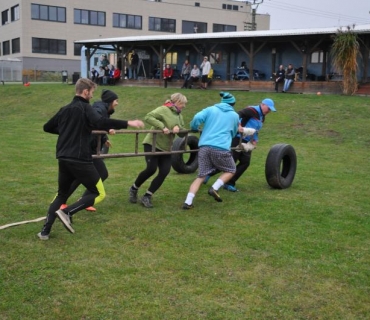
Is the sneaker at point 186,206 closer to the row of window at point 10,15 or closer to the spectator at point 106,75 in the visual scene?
the spectator at point 106,75

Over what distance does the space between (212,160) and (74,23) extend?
53671 millimetres

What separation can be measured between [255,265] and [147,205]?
8.21 ft

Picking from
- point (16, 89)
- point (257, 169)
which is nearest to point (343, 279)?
point (257, 169)

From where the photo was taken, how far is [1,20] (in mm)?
60094

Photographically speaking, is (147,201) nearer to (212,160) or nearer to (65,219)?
(212,160)

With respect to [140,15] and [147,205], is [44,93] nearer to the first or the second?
[147,205]

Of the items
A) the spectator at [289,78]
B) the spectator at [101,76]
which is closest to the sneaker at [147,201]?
the spectator at [289,78]

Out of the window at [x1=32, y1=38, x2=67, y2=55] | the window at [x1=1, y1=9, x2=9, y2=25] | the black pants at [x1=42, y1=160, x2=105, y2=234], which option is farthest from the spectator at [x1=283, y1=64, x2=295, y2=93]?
the window at [x1=1, y1=9, x2=9, y2=25]

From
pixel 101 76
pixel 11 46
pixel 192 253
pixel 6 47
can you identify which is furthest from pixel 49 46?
pixel 192 253

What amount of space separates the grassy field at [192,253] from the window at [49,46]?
156 feet

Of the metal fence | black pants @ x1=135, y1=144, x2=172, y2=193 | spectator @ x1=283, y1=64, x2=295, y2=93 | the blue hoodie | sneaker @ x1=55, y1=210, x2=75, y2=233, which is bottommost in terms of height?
sneaker @ x1=55, y1=210, x2=75, y2=233

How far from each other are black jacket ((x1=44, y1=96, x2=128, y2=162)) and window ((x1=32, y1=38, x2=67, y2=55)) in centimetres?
5265

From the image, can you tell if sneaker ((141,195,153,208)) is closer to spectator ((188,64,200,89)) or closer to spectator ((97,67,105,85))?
spectator ((188,64,200,89))

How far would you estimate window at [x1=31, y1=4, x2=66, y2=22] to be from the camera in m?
54.2
